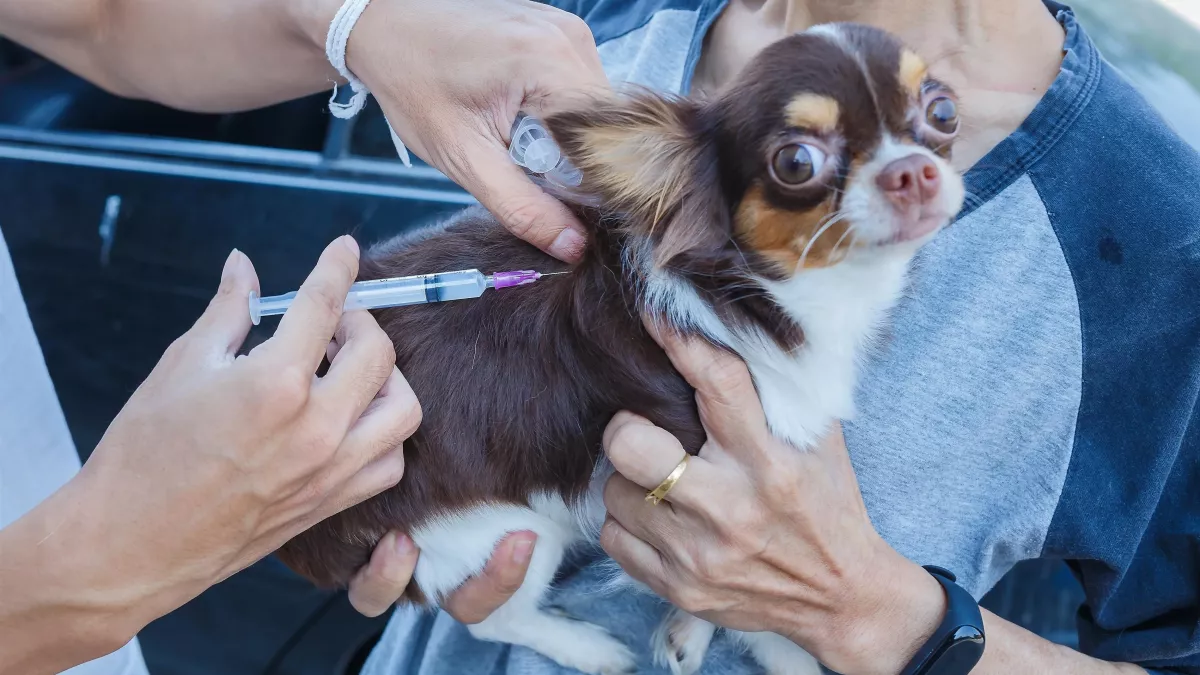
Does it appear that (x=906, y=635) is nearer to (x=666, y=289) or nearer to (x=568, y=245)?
(x=666, y=289)

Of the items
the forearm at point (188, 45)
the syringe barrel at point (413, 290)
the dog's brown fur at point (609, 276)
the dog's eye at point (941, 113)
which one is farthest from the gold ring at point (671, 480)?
the forearm at point (188, 45)

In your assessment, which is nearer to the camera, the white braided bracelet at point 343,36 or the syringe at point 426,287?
the syringe at point 426,287

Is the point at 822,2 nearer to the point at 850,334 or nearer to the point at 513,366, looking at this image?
the point at 850,334

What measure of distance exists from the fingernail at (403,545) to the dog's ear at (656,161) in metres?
0.67

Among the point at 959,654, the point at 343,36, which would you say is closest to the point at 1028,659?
the point at 959,654

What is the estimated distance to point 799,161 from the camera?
1.08 meters

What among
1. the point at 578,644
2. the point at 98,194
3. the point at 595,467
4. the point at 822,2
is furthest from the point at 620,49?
the point at 98,194

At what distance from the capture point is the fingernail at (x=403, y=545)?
4.82 ft

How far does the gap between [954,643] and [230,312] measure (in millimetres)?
1177

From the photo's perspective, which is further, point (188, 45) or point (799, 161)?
point (188, 45)

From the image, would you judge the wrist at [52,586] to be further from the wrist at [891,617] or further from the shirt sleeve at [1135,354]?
the shirt sleeve at [1135,354]

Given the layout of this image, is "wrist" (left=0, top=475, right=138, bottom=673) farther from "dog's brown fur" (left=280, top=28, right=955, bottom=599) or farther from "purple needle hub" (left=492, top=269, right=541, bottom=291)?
"purple needle hub" (left=492, top=269, right=541, bottom=291)

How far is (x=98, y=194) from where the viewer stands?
258 cm

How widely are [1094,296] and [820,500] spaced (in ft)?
1.78
